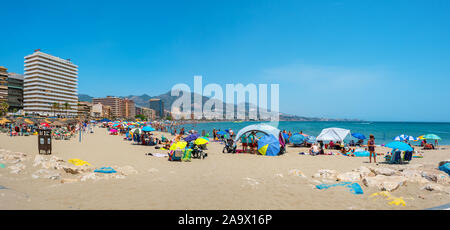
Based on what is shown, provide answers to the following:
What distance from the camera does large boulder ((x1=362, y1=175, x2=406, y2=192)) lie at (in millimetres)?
5840

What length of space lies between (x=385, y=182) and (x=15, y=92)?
107 metres

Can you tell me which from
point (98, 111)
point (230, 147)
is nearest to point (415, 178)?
point (230, 147)

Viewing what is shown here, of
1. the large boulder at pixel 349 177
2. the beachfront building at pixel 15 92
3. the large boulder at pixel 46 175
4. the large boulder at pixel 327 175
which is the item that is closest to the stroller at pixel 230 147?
the large boulder at pixel 327 175

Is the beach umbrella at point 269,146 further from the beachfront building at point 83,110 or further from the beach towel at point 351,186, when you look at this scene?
the beachfront building at point 83,110

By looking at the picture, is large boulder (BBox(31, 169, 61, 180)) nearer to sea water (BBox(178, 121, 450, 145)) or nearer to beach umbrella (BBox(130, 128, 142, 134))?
beach umbrella (BBox(130, 128, 142, 134))

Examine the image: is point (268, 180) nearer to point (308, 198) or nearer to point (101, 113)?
point (308, 198)

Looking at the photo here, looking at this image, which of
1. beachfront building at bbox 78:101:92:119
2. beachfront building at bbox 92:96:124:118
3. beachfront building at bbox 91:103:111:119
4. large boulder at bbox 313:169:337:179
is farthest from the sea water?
beachfront building at bbox 92:96:124:118

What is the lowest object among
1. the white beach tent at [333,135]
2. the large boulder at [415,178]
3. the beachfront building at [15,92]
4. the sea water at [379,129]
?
the sea water at [379,129]

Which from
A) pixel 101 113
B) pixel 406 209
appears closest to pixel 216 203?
pixel 406 209

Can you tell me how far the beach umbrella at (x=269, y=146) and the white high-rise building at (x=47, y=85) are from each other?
8643 cm

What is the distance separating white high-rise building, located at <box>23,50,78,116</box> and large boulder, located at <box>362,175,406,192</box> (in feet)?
306

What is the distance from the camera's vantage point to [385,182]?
19.8 ft

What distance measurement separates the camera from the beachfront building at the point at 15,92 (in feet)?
252
